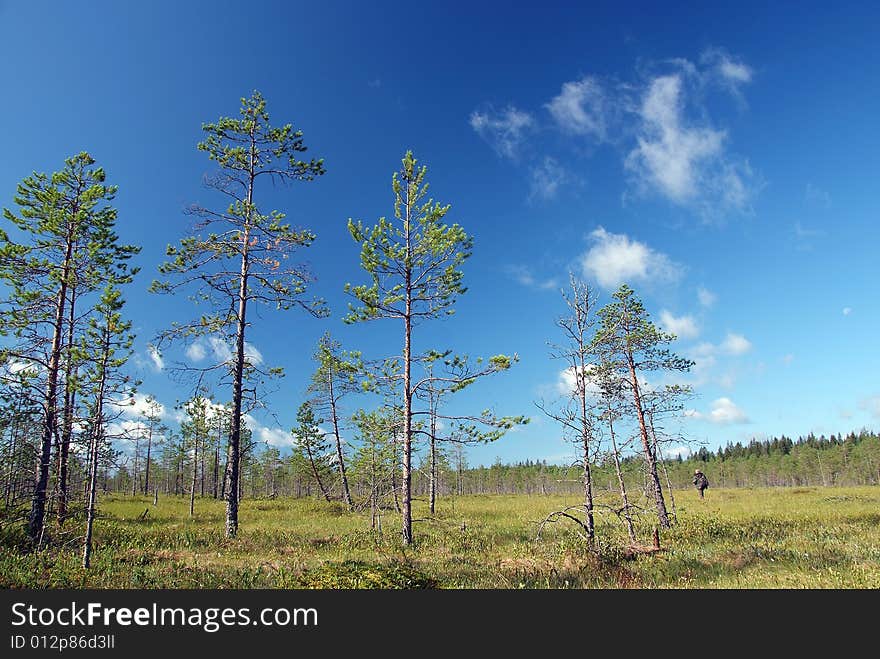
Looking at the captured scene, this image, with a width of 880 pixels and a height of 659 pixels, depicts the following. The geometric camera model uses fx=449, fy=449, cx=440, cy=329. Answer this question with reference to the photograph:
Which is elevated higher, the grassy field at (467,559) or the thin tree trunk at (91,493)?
the thin tree trunk at (91,493)

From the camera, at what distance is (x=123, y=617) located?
19.8 ft

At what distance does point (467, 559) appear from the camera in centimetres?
1344

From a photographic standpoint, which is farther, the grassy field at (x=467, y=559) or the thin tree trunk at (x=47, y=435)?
the thin tree trunk at (x=47, y=435)

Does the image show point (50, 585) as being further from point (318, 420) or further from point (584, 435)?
point (318, 420)

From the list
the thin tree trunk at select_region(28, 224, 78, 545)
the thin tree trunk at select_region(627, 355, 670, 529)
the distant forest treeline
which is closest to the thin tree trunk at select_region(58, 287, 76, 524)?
the thin tree trunk at select_region(28, 224, 78, 545)

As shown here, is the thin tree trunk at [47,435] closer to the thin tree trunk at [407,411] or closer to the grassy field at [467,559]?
the grassy field at [467,559]

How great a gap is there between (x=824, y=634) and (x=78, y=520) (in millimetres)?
26577

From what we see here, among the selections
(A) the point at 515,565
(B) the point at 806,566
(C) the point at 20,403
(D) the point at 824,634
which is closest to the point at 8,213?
(C) the point at 20,403

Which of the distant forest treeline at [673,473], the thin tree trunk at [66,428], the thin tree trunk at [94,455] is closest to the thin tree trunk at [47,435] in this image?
the thin tree trunk at [66,428]

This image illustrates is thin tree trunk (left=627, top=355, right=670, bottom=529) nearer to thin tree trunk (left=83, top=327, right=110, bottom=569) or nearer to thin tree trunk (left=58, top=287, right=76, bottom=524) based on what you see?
thin tree trunk (left=83, top=327, right=110, bottom=569)

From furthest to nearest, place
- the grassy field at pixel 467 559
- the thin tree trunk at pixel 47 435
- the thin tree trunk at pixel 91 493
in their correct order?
the thin tree trunk at pixel 47 435, the thin tree trunk at pixel 91 493, the grassy field at pixel 467 559

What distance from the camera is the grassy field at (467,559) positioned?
9.77 metres

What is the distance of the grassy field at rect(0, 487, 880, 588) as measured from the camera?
32.0ft

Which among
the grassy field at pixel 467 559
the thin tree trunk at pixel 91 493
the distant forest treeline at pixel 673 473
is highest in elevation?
the thin tree trunk at pixel 91 493
